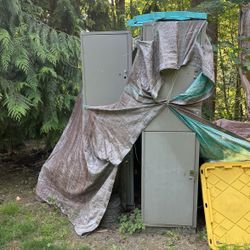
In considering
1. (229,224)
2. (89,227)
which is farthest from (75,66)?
(229,224)

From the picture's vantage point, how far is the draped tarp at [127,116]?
3.22 metres

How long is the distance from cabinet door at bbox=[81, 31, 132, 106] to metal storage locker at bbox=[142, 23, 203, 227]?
354 millimetres

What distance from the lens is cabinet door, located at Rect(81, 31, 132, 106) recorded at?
361cm

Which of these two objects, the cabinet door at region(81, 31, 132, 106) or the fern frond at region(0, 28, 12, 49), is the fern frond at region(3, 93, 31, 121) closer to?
the fern frond at region(0, 28, 12, 49)

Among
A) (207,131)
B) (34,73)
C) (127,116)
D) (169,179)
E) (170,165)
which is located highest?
(34,73)

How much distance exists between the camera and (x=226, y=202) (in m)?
3.18

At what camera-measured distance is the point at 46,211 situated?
400 cm

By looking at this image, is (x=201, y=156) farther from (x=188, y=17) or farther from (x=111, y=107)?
(x=188, y=17)

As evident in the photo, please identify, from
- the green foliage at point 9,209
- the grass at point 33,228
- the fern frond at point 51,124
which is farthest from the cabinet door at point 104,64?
the green foliage at point 9,209

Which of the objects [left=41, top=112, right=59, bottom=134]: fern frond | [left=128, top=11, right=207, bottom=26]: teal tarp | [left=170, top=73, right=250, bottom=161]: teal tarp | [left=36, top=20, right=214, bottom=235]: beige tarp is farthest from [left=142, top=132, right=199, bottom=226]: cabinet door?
[left=41, top=112, right=59, bottom=134]: fern frond

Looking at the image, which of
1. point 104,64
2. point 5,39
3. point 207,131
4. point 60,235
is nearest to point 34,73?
point 5,39

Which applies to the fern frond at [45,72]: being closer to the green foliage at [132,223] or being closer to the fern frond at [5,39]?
the fern frond at [5,39]

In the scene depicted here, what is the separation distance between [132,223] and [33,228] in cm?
101

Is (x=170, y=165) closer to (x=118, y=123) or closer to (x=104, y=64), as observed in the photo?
(x=118, y=123)
